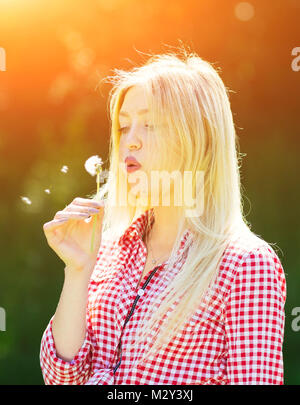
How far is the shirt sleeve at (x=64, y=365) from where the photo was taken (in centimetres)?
124

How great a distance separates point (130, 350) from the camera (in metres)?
1.25

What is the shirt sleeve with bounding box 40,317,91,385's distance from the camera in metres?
1.24

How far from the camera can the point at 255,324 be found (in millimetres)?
1164

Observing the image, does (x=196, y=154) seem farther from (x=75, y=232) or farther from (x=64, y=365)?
(x=64, y=365)

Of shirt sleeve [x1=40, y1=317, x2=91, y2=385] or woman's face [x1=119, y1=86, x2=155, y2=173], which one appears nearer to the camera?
shirt sleeve [x1=40, y1=317, x2=91, y2=385]

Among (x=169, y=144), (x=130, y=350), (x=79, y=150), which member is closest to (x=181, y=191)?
(x=169, y=144)

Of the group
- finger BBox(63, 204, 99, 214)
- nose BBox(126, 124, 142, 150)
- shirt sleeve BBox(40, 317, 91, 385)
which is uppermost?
nose BBox(126, 124, 142, 150)

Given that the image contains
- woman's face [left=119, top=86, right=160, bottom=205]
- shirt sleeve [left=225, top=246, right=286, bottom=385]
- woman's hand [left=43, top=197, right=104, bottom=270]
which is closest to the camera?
shirt sleeve [left=225, top=246, right=286, bottom=385]

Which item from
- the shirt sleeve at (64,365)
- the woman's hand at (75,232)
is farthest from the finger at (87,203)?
the shirt sleeve at (64,365)

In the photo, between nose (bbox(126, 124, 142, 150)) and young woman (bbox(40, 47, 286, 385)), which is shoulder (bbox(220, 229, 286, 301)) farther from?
nose (bbox(126, 124, 142, 150))

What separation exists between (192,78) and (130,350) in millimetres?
599

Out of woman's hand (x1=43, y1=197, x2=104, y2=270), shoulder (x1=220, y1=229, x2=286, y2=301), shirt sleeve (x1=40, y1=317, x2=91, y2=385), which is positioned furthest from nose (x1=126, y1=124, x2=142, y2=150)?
shirt sleeve (x1=40, y1=317, x2=91, y2=385)

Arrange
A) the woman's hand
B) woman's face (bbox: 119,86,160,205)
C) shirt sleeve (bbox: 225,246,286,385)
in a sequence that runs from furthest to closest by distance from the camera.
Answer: woman's face (bbox: 119,86,160,205), the woman's hand, shirt sleeve (bbox: 225,246,286,385)
